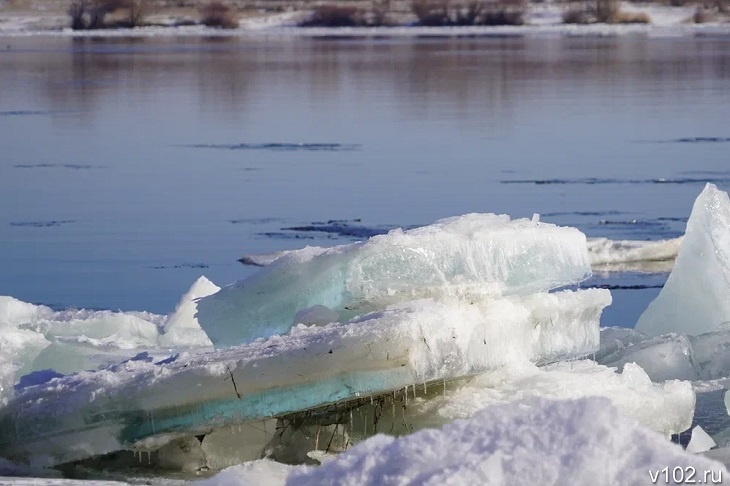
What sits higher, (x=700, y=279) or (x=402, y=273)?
(x=402, y=273)

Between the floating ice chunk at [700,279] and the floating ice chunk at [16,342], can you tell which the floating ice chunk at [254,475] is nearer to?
the floating ice chunk at [16,342]

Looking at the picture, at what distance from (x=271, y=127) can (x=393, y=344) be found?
15680 millimetres

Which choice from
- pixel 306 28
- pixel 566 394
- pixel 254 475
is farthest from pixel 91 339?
pixel 306 28

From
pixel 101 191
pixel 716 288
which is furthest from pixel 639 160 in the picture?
pixel 716 288

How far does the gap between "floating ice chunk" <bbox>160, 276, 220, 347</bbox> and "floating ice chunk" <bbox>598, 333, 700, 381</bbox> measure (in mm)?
1917

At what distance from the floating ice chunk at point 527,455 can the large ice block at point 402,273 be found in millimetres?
1891

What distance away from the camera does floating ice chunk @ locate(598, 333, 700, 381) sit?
646 cm

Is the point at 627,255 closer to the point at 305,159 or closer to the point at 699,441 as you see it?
the point at 699,441

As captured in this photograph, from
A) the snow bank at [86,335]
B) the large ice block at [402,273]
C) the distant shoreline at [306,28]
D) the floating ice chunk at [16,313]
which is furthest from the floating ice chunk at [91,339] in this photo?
the distant shoreline at [306,28]

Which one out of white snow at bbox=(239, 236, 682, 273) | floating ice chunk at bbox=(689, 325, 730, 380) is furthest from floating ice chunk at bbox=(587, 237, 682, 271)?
floating ice chunk at bbox=(689, 325, 730, 380)

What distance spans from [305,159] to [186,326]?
9.18 m

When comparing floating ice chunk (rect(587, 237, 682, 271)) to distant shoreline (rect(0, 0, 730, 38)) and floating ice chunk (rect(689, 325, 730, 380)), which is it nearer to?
floating ice chunk (rect(689, 325, 730, 380))

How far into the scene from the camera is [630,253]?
402 inches

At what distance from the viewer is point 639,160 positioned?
1592cm
